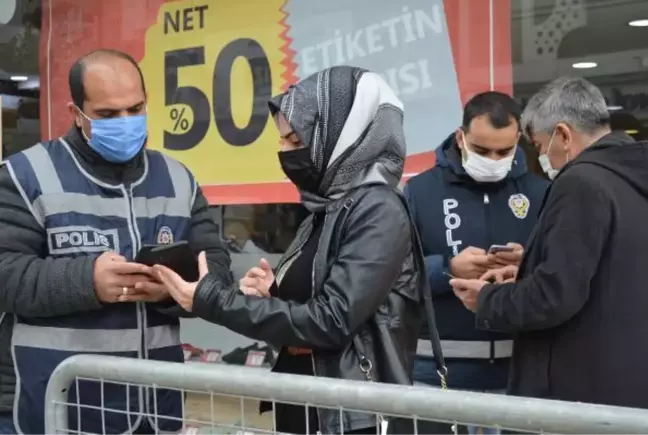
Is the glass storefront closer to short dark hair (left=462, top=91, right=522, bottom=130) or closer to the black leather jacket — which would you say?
short dark hair (left=462, top=91, right=522, bottom=130)

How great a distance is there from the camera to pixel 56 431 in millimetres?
1901

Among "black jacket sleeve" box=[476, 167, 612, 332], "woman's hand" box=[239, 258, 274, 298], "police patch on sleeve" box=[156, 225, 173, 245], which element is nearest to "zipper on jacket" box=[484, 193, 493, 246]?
"black jacket sleeve" box=[476, 167, 612, 332]

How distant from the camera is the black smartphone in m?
2.15

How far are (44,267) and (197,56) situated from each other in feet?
8.03

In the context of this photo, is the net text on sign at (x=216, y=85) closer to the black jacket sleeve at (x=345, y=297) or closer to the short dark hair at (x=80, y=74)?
the short dark hair at (x=80, y=74)

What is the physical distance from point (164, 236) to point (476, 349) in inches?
48.7

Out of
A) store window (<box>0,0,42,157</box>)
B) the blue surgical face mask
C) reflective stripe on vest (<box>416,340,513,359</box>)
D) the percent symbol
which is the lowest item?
reflective stripe on vest (<box>416,340,513,359</box>)

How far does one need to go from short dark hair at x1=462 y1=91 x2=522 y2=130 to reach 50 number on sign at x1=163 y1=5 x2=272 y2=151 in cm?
142

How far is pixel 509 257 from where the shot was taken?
9.18 ft

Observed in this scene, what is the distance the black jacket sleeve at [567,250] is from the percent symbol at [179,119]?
2.58 metres

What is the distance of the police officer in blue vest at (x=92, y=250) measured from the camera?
2182 millimetres

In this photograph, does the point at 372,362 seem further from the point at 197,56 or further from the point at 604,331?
the point at 197,56

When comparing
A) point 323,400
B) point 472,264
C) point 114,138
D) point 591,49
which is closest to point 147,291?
point 114,138

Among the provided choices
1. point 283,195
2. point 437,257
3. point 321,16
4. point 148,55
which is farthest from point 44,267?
point 148,55
